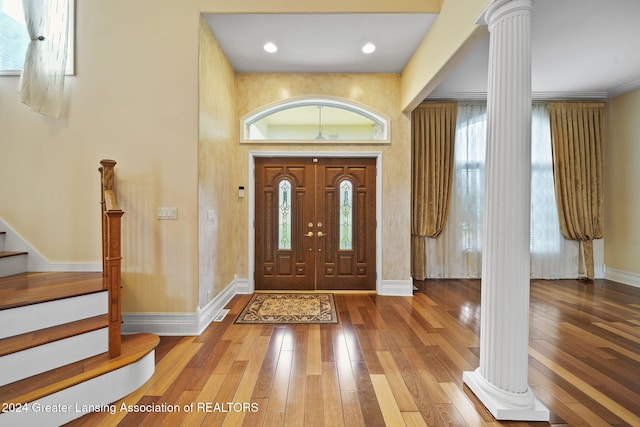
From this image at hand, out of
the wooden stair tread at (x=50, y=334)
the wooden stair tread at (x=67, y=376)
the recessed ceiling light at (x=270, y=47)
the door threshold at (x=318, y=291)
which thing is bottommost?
the door threshold at (x=318, y=291)

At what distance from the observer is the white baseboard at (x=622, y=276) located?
478cm

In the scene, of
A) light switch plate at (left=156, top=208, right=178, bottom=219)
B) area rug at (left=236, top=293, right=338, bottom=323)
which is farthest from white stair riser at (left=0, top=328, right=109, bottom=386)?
area rug at (left=236, top=293, right=338, bottom=323)

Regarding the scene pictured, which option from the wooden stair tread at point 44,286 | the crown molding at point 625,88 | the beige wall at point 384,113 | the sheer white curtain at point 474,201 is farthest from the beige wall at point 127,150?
the crown molding at point 625,88

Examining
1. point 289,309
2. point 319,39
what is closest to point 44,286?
point 289,309

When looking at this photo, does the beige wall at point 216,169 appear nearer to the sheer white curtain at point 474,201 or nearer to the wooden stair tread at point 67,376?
the wooden stair tread at point 67,376

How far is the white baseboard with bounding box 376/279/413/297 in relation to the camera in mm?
4340

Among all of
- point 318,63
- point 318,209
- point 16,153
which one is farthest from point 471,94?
point 16,153

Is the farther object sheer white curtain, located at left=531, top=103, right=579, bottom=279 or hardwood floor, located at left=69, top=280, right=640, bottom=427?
sheer white curtain, located at left=531, top=103, right=579, bottom=279

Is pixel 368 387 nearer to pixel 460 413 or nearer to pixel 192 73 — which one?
pixel 460 413

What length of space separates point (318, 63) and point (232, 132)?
5.26 ft

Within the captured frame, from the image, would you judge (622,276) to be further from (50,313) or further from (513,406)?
(50,313)

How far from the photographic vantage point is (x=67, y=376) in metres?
1.84

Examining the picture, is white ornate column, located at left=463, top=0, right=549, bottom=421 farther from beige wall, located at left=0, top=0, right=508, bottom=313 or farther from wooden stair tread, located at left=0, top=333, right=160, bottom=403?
beige wall, located at left=0, top=0, right=508, bottom=313

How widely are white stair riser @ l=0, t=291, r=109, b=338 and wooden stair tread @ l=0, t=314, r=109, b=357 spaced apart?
0.12ft
